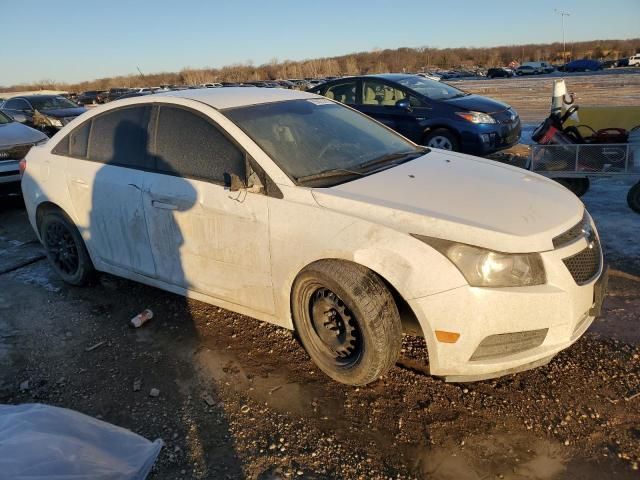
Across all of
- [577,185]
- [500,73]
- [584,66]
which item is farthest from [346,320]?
[584,66]

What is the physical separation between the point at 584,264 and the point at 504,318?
62 cm

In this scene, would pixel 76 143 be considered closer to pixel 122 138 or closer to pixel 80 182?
pixel 80 182

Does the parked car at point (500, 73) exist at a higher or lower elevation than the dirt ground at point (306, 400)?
higher

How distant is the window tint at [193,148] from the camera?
129 inches

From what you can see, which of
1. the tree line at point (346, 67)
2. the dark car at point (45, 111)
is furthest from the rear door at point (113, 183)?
the tree line at point (346, 67)

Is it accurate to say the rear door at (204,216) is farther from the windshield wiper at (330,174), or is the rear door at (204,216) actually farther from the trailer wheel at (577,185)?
the trailer wheel at (577,185)

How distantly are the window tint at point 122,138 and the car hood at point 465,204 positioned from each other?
5.27 ft

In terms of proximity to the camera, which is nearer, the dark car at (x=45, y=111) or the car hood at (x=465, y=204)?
the car hood at (x=465, y=204)

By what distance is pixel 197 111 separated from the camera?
3.52 m

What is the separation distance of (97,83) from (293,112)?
81.7 metres

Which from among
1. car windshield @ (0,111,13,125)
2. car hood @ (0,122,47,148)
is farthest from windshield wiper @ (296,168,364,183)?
car windshield @ (0,111,13,125)

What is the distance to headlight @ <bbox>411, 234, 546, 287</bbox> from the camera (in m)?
2.50

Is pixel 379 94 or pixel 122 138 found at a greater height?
pixel 379 94

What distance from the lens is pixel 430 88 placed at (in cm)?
893
